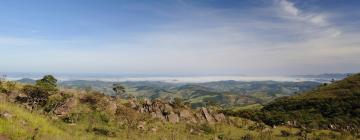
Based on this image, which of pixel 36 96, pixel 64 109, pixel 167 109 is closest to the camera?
pixel 64 109

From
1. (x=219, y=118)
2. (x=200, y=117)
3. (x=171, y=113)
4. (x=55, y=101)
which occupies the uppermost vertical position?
(x=55, y=101)

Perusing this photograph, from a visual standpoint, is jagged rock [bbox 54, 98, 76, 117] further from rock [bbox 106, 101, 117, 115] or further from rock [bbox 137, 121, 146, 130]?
rock [bbox 137, 121, 146, 130]

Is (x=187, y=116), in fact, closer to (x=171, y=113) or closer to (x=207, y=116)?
(x=171, y=113)

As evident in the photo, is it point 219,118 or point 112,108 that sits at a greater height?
point 112,108

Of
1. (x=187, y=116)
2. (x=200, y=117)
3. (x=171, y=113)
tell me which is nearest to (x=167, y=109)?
(x=171, y=113)

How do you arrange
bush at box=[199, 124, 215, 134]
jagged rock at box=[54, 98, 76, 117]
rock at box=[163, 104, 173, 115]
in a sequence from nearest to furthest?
jagged rock at box=[54, 98, 76, 117] < bush at box=[199, 124, 215, 134] < rock at box=[163, 104, 173, 115]

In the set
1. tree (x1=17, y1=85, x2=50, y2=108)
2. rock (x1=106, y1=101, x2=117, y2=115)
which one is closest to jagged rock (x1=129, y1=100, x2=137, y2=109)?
rock (x1=106, y1=101, x2=117, y2=115)

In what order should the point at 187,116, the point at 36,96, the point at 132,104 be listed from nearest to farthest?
1. the point at 36,96
2. the point at 132,104
3. the point at 187,116

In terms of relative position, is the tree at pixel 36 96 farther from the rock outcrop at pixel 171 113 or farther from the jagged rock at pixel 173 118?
the jagged rock at pixel 173 118

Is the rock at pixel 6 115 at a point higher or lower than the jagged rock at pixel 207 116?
higher

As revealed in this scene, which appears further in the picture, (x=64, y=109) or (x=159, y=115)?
(x=159, y=115)

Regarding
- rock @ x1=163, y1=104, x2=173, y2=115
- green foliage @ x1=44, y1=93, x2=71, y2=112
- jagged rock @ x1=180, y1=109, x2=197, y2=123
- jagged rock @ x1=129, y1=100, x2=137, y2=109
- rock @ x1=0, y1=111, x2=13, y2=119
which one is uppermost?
rock @ x1=0, y1=111, x2=13, y2=119

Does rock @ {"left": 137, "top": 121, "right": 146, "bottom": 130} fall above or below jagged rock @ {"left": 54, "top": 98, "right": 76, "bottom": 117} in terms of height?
below

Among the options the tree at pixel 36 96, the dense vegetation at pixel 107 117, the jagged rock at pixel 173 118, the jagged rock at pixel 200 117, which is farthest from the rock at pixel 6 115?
the jagged rock at pixel 200 117
